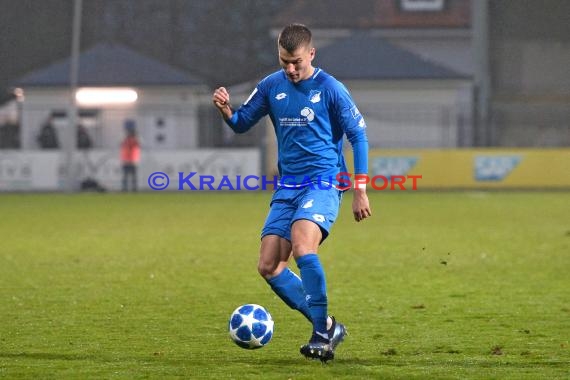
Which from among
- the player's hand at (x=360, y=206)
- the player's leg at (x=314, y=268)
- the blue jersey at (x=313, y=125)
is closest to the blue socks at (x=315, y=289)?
the player's leg at (x=314, y=268)

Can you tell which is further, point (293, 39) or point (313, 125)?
point (313, 125)

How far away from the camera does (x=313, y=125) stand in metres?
7.93

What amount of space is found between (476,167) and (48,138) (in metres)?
12.7

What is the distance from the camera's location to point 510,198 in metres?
30.0

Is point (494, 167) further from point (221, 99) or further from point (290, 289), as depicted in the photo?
point (221, 99)

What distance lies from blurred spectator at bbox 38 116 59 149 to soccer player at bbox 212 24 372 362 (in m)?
31.2

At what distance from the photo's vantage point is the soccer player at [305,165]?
7738mm

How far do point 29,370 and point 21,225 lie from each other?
14157 mm

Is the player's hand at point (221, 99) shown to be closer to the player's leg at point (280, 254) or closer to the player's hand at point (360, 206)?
the player's leg at point (280, 254)

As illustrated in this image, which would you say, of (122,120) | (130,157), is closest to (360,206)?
(130,157)

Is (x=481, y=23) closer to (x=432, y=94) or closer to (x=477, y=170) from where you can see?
(x=432, y=94)

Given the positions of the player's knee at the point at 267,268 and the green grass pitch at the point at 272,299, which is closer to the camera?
the green grass pitch at the point at 272,299

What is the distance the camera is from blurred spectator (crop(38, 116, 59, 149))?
38.6 metres

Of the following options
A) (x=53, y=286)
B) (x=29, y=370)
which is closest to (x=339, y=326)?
(x=29, y=370)
